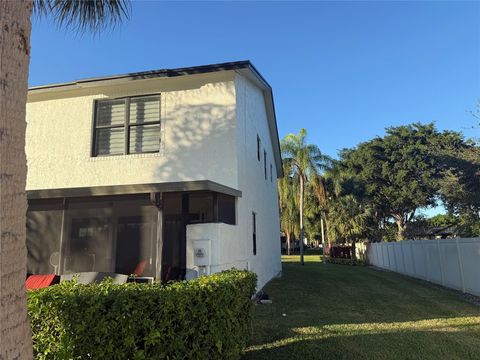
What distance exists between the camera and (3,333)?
2.34 meters

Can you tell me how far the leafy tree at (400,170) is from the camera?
118 ft

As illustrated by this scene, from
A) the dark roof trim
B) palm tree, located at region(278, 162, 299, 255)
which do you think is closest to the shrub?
palm tree, located at region(278, 162, 299, 255)

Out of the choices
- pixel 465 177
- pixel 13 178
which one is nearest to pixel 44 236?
pixel 13 178

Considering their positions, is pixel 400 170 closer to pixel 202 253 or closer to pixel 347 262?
pixel 347 262

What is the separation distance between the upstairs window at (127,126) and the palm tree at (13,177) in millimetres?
7635

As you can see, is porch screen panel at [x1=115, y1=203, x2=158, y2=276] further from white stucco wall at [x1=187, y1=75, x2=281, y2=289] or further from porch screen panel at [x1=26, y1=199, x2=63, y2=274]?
porch screen panel at [x1=26, y1=199, x2=63, y2=274]

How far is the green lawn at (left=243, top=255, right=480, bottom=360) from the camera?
5.76 metres

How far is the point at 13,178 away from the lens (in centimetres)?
265

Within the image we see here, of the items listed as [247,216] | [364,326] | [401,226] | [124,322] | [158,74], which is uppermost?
[158,74]

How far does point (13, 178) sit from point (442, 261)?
15261 mm

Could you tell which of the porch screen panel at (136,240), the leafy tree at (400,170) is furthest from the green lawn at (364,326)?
the leafy tree at (400,170)

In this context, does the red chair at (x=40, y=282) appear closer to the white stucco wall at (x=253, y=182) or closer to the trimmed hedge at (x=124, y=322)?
the trimmed hedge at (x=124, y=322)

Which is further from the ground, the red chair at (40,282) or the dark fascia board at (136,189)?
A: the dark fascia board at (136,189)

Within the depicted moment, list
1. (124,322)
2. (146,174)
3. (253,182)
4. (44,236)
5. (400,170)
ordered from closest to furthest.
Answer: (124,322) → (44,236) → (146,174) → (253,182) → (400,170)
